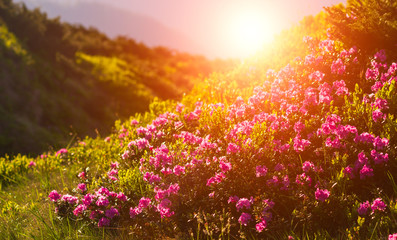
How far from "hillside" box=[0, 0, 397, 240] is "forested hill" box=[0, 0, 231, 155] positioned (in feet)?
9.14

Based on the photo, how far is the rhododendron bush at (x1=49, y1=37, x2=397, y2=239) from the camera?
422cm

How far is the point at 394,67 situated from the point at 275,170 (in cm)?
272

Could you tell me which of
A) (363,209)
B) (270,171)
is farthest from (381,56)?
(363,209)

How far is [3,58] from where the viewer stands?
1552cm

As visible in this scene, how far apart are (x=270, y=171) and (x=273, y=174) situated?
0.19 meters

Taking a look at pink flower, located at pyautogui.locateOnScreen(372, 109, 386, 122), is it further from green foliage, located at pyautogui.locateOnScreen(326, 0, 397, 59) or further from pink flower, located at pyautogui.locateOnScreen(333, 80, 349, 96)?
green foliage, located at pyautogui.locateOnScreen(326, 0, 397, 59)

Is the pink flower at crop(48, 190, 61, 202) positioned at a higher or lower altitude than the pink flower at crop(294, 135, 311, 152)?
lower

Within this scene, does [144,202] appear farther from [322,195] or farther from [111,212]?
[322,195]

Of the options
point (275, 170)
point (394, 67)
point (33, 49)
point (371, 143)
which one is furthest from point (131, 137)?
point (33, 49)

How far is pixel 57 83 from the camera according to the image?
17406 millimetres

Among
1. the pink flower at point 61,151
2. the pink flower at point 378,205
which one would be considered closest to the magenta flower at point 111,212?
the pink flower at point 378,205

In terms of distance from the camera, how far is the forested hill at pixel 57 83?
43.8 ft

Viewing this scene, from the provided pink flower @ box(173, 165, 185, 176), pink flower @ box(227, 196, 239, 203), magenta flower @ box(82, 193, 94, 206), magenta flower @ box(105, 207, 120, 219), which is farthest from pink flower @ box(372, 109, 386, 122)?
magenta flower @ box(82, 193, 94, 206)

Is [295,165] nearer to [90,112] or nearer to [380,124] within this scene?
[380,124]
